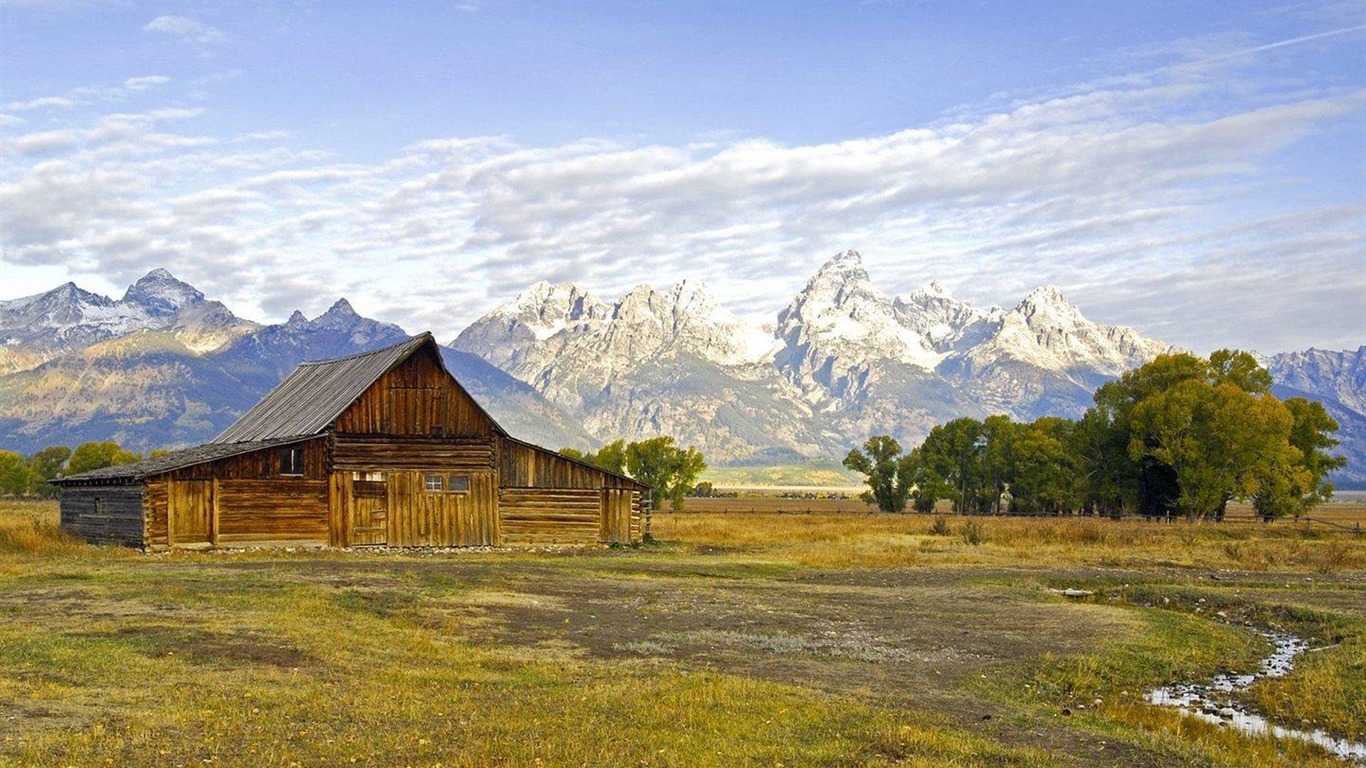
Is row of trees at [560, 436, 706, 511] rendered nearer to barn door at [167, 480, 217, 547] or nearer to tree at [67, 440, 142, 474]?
tree at [67, 440, 142, 474]

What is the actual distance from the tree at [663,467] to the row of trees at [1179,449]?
2011 cm

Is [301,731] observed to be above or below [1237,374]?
below

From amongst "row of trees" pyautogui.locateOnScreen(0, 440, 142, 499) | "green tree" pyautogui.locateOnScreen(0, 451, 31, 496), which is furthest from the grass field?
"green tree" pyautogui.locateOnScreen(0, 451, 31, 496)

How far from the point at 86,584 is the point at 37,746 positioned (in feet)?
62.5

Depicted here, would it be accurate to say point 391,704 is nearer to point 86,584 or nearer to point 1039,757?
point 1039,757

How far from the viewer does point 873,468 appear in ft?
437

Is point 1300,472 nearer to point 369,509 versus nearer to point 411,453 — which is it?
point 411,453

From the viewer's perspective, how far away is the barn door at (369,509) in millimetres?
52344

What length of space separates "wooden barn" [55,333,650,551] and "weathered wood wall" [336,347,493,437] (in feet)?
0.17

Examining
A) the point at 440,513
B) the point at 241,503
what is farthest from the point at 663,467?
the point at 241,503

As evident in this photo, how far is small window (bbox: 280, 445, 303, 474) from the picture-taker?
5122cm

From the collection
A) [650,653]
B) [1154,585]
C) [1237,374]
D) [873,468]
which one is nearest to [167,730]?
[650,653]

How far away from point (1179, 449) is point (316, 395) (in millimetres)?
64561

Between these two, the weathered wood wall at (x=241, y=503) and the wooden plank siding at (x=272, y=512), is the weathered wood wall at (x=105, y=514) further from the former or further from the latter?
the wooden plank siding at (x=272, y=512)
